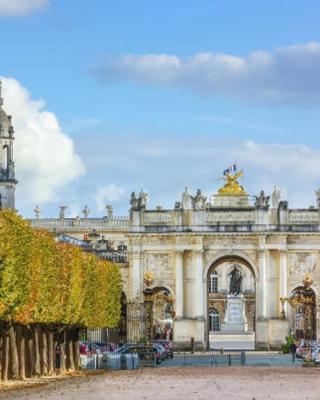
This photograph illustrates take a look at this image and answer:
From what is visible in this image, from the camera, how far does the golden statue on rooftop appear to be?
121 metres

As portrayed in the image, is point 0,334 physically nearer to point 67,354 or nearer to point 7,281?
point 7,281

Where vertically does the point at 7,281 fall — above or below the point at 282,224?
below

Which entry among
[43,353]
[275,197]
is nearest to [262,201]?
[275,197]

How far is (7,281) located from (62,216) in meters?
106

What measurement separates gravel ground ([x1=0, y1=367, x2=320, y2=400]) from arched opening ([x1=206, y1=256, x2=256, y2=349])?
7868 cm

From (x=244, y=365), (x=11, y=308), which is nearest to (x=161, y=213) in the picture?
(x=244, y=365)

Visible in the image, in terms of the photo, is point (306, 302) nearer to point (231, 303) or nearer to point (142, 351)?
point (142, 351)

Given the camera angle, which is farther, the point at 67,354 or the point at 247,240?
the point at 247,240

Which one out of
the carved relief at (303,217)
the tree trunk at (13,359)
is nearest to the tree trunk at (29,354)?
the tree trunk at (13,359)

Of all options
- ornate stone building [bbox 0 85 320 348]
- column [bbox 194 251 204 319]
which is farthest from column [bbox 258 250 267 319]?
column [bbox 194 251 204 319]

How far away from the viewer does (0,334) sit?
67.0m

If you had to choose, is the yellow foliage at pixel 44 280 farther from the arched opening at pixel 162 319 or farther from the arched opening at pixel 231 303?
the arched opening at pixel 231 303

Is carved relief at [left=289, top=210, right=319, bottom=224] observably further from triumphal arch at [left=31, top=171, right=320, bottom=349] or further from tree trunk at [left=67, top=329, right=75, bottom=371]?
tree trunk at [left=67, top=329, right=75, bottom=371]

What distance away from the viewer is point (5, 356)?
219 ft
